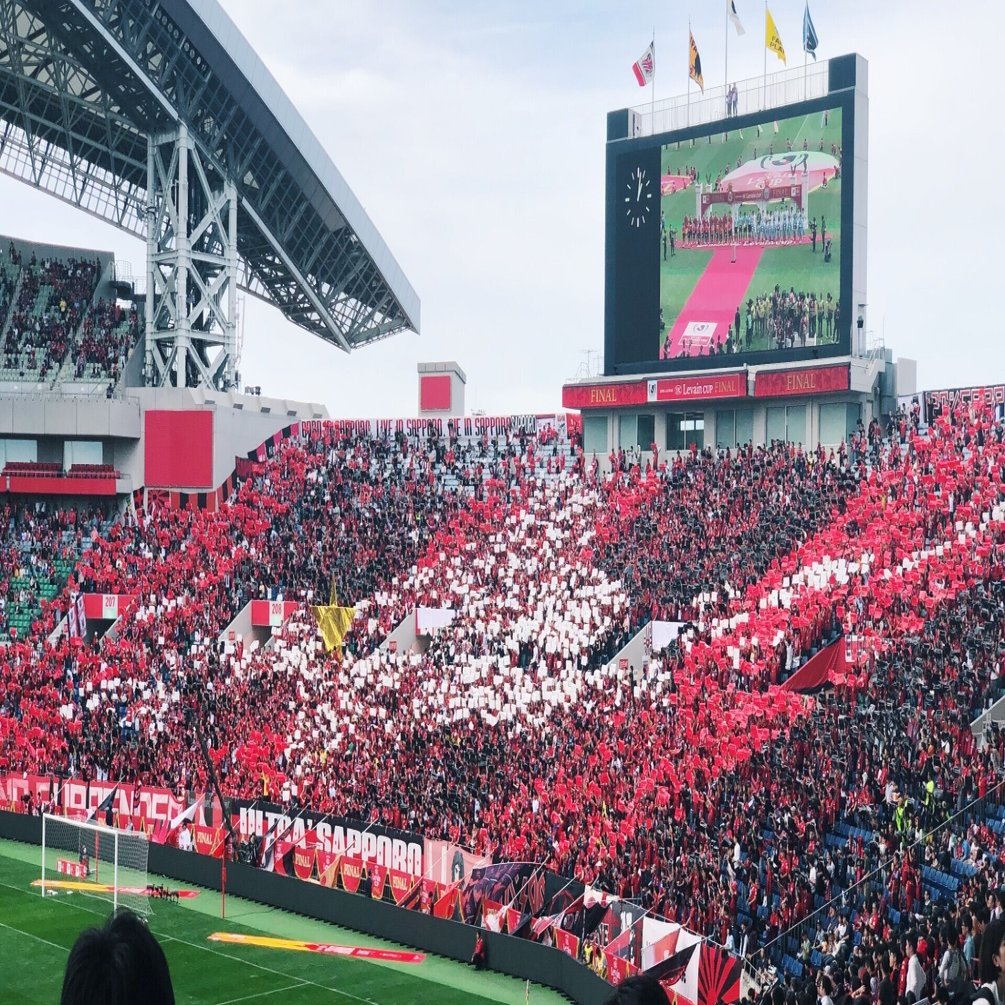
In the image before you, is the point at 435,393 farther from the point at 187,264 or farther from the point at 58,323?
the point at 58,323

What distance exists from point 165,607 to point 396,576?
816cm

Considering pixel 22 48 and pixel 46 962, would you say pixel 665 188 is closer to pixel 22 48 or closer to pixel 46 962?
pixel 22 48

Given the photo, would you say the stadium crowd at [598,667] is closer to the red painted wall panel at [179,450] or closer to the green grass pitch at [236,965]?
the red painted wall panel at [179,450]

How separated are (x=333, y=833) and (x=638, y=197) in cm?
2566

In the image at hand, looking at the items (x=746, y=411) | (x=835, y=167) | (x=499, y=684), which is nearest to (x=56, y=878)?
(x=499, y=684)

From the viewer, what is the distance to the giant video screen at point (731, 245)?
4234 centimetres

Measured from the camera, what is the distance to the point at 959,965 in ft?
51.0

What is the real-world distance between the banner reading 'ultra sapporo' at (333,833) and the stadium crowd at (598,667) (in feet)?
3.05

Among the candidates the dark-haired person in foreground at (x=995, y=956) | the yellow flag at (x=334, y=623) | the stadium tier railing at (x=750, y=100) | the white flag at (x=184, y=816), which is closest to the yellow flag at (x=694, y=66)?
the stadium tier railing at (x=750, y=100)

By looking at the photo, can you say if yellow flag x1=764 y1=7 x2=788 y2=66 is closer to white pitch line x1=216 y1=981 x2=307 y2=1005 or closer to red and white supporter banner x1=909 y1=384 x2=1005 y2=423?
red and white supporter banner x1=909 y1=384 x2=1005 y2=423

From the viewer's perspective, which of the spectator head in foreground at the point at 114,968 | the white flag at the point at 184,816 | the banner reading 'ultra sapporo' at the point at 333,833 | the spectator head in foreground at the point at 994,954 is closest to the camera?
the spectator head in foreground at the point at 114,968

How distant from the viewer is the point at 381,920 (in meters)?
28.1

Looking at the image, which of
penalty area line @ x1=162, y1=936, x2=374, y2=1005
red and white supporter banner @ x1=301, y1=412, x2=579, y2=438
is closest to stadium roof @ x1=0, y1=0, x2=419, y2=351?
red and white supporter banner @ x1=301, y1=412, x2=579, y2=438

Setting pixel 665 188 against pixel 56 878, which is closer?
pixel 56 878
